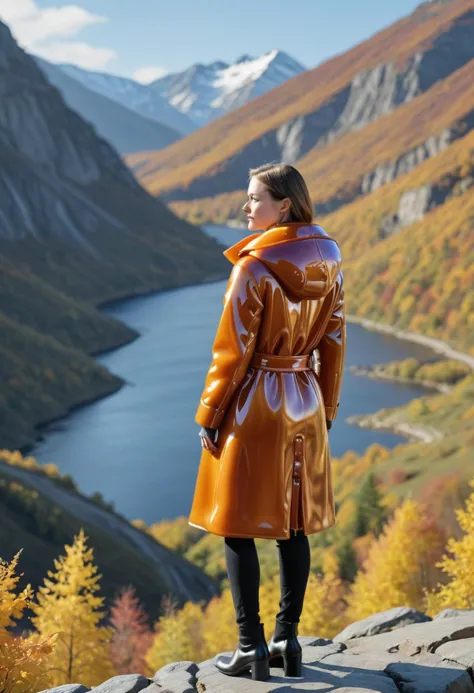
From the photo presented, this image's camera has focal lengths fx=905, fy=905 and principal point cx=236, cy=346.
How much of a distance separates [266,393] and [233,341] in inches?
20.2

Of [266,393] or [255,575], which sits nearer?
[266,393]

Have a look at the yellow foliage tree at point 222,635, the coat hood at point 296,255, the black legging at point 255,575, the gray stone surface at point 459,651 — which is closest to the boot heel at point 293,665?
the black legging at point 255,575

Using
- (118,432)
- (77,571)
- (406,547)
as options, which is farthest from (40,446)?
(77,571)

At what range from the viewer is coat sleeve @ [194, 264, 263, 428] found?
7.06 m

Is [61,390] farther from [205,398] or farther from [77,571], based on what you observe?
[205,398]

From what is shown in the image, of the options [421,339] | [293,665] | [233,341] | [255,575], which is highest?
[421,339]

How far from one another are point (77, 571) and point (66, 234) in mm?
164686

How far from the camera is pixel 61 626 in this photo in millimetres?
23672

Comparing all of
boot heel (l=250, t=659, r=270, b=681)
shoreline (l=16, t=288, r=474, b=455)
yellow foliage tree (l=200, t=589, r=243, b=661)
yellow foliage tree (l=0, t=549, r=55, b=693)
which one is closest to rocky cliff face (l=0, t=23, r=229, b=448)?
shoreline (l=16, t=288, r=474, b=455)

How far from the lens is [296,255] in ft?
23.5

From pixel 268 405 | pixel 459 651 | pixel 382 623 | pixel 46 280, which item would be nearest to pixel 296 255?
pixel 268 405

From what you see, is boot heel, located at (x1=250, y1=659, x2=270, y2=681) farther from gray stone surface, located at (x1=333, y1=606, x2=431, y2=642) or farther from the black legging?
gray stone surface, located at (x1=333, y1=606, x2=431, y2=642)

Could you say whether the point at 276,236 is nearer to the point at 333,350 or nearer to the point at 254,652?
the point at 333,350

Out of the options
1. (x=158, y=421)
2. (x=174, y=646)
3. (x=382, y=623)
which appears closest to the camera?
(x=382, y=623)
